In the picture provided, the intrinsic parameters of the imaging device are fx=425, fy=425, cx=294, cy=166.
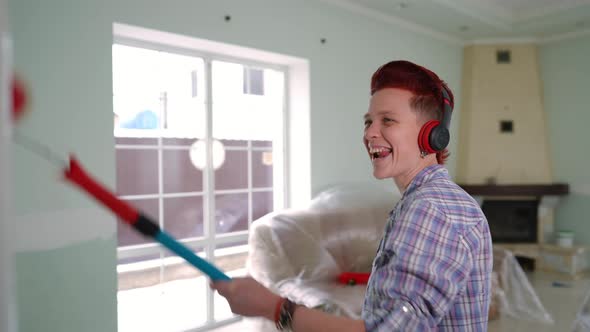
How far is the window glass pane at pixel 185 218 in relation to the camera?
3.12m

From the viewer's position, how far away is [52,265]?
2271 mm

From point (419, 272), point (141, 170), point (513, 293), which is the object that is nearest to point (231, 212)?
point (141, 170)

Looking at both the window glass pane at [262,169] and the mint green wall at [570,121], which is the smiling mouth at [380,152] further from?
the mint green wall at [570,121]

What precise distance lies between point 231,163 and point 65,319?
154 centimetres

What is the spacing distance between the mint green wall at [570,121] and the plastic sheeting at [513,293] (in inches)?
76.9

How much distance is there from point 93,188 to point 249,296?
337 mm

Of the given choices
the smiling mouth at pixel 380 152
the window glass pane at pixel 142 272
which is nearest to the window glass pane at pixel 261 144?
the window glass pane at pixel 142 272

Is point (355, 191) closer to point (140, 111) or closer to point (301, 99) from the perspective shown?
point (301, 99)

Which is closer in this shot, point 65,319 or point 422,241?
point 422,241

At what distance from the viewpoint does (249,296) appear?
0.77m

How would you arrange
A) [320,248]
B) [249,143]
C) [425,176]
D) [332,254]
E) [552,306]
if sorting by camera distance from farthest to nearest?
1. [552,306]
2. [249,143]
3. [332,254]
4. [320,248]
5. [425,176]

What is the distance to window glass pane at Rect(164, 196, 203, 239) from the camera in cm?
312

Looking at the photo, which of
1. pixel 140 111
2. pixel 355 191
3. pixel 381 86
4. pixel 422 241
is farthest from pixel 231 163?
pixel 422 241

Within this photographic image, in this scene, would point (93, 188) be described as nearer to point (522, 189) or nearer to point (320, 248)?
point (320, 248)
